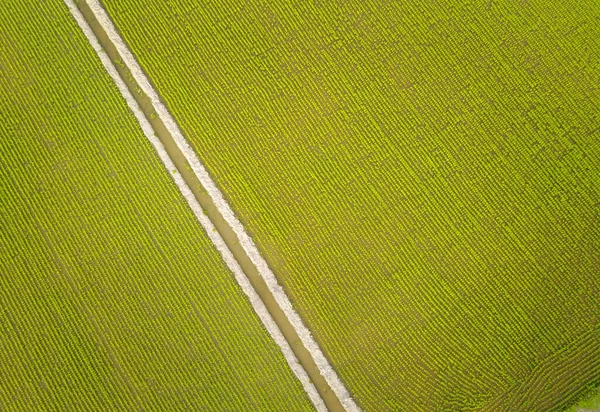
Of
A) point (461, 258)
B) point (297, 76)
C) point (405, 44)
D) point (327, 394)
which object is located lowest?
point (327, 394)

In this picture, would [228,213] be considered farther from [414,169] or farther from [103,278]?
[414,169]

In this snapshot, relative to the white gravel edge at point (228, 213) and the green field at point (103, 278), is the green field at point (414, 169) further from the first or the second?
the green field at point (103, 278)

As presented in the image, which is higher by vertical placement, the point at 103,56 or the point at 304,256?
the point at 103,56

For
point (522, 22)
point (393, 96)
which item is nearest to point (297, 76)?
point (393, 96)

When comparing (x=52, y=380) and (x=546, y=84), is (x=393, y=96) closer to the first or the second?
(x=546, y=84)

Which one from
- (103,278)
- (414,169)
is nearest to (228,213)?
(103,278)
